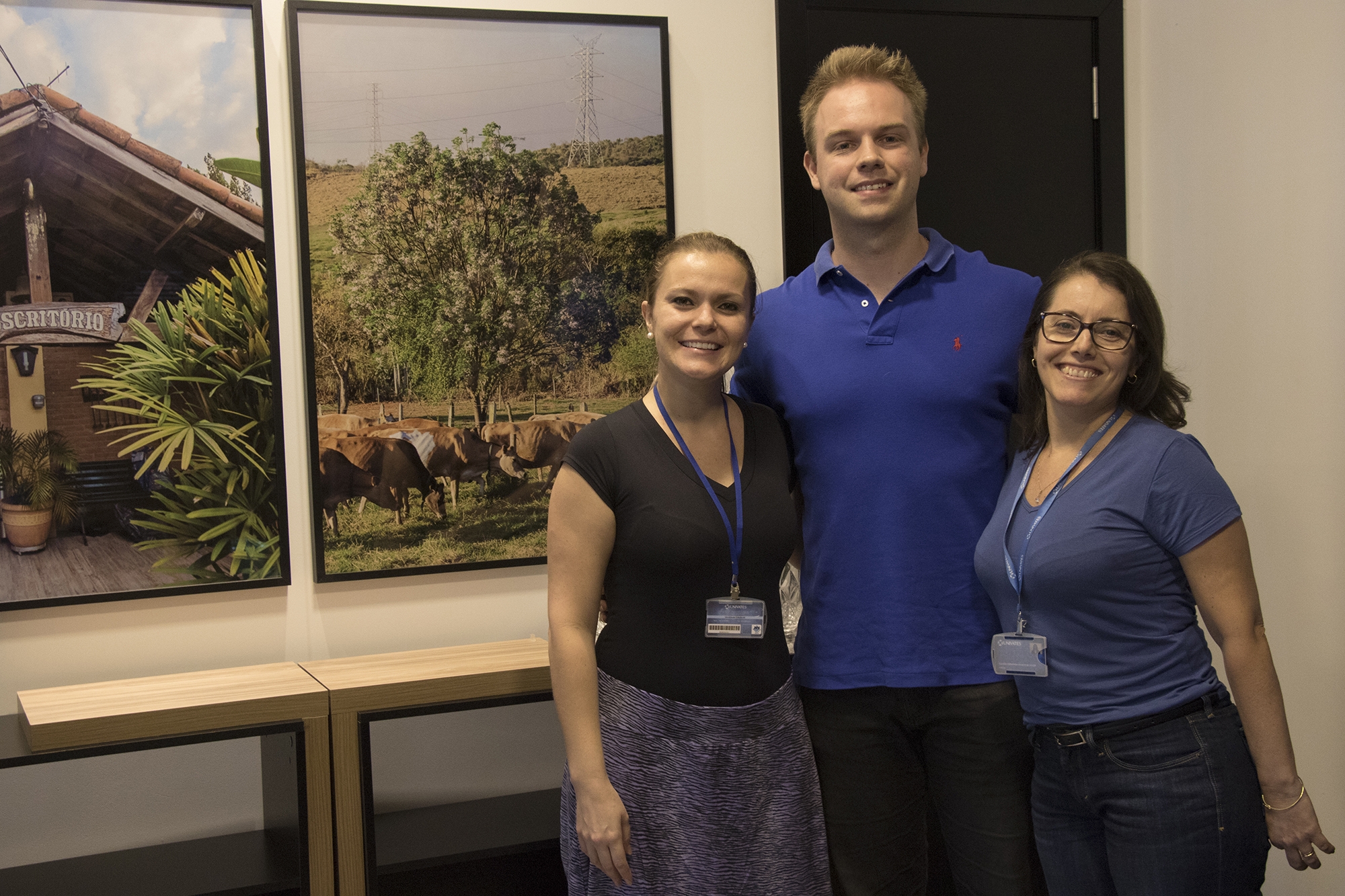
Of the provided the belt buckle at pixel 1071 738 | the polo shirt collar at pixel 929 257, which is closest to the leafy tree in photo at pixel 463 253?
the polo shirt collar at pixel 929 257

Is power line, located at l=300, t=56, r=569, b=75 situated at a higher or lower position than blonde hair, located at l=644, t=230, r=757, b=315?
higher

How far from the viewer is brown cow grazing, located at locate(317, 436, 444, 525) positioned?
8.67 feet

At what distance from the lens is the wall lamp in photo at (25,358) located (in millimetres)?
2350

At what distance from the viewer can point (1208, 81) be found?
2.89 metres

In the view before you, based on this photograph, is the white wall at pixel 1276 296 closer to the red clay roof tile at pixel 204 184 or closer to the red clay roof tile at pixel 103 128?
the red clay roof tile at pixel 204 184

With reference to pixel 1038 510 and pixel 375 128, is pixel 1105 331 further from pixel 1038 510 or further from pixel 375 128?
pixel 375 128

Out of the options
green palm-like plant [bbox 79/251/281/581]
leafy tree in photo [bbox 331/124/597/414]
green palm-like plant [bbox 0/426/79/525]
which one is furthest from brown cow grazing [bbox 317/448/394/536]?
green palm-like plant [bbox 0/426/79/525]

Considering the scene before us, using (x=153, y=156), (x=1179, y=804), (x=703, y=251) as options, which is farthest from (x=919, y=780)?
(x=153, y=156)

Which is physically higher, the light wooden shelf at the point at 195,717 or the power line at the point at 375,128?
the power line at the point at 375,128

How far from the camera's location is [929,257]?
1801 mm

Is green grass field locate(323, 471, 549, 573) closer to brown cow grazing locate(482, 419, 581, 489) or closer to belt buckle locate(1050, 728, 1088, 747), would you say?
brown cow grazing locate(482, 419, 581, 489)

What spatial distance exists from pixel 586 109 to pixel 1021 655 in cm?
186

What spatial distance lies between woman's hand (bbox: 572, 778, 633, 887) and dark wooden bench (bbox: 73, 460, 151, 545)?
147 centimetres

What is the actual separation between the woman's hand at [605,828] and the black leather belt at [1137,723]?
66 cm
